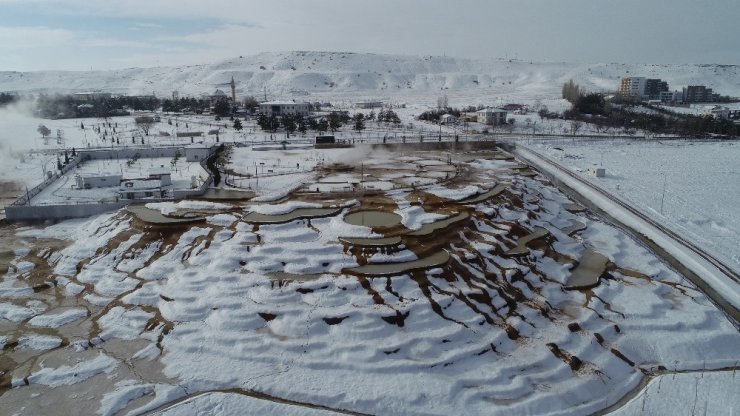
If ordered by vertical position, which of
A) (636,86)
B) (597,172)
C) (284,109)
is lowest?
(597,172)

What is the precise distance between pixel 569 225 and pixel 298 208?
1238 centimetres

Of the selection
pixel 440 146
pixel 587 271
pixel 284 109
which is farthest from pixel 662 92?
pixel 587 271

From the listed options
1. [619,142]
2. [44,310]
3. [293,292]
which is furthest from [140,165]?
[619,142]

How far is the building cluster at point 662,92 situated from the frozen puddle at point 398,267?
7356cm

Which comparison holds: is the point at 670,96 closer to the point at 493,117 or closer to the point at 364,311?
the point at 493,117

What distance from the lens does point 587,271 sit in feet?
61.9

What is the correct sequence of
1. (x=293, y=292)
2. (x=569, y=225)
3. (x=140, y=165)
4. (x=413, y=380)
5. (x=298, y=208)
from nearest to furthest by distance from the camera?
(x=413, y=380) < (x=293, y=292) < (x=298, y=208) < (x=569, y=225) < (x=140, y=165)

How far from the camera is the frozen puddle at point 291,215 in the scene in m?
19.7

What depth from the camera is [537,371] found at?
43.6 feet

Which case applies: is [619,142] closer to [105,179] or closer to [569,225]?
[569,225]

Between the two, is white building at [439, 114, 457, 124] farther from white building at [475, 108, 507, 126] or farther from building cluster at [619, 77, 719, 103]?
building cluster at [619, 77, 719, 103]

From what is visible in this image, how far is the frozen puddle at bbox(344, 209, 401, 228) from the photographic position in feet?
63.9

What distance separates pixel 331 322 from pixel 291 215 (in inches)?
274

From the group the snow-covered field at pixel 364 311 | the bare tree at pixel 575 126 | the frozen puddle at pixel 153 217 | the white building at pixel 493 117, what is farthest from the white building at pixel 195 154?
the bare tree at pixel 575 126
